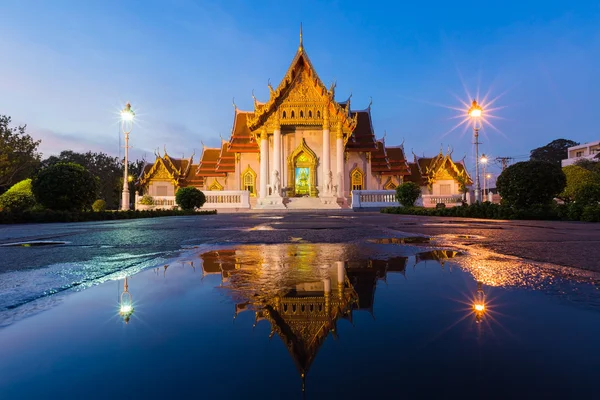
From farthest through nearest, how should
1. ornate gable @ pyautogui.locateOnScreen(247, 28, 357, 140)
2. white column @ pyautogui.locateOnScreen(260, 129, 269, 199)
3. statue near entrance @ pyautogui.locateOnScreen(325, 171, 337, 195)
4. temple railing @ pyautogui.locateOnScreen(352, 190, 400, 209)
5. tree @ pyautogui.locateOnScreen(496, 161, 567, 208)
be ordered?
white column @ pyautogui.locateOnScreen(260, 129, 269, 199) → ornate gable @ pyautogui.locateOnScreen(247, 28, 357, 140) → statue near entrance @ pyautogui.locateOnScreen(325, 171, 337, 195) → temple railing @ pyautogui.locateOnScreen(352, 190, 400, 209) → tree @ pyautogui.locateOnScreen(496, 161, 567, 208)

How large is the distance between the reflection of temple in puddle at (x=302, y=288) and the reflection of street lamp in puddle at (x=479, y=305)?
15.5 inches

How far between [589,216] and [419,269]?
1023 centimetres

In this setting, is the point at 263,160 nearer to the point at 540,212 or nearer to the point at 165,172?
the point at 165,172

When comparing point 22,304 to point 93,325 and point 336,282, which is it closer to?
point 93,325

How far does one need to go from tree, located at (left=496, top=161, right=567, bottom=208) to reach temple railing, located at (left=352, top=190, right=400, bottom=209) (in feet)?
51.3

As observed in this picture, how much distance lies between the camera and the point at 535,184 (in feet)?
40.2

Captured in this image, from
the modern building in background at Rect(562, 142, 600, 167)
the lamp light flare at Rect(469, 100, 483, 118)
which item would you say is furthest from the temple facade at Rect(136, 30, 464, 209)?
the modern building in background at Rect(562, 142, 600, 167)

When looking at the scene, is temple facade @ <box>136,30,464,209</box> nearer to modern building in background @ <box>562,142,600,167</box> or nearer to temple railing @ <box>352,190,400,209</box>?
temple railing @ <box>352,190,400,209</box>

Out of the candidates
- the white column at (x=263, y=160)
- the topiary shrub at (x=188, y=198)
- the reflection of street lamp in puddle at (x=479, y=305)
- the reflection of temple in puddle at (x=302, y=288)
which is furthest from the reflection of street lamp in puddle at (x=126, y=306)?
the white column at (x=263, y=160)

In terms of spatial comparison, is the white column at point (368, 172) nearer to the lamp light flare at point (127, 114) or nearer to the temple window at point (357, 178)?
the temple window at point (357, 178)

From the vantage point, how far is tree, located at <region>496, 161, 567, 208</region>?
12281 millimetres

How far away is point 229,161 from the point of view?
36531 millimetres

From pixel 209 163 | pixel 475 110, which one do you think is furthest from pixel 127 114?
pixel 475 110

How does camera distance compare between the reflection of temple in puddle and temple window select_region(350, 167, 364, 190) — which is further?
temple window select_region(350, 167, 364, 190)
